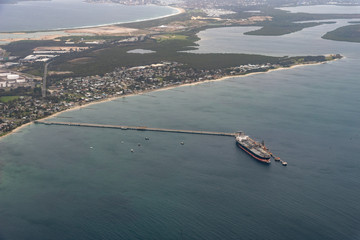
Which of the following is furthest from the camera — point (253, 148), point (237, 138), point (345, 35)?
point (345, 35)

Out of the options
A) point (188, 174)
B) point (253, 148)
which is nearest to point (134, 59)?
point (253, 148)

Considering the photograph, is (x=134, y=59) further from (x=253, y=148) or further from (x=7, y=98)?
(x=253, y=148)

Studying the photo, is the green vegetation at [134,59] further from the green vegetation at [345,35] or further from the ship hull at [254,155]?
the ship hull at [254,155]

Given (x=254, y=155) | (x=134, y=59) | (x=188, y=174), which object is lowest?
(x=188, y=174)

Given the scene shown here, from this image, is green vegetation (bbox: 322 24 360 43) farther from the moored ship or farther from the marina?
the moored ship

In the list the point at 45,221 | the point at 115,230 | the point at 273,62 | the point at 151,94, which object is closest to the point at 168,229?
the point at 115,230
